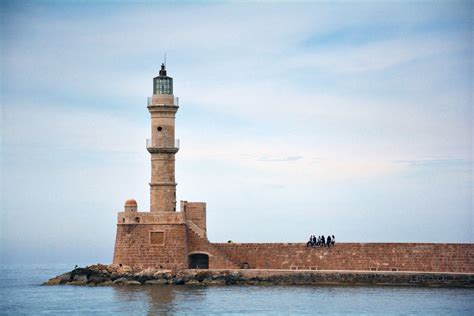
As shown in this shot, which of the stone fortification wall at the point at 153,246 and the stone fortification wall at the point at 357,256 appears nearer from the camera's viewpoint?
the stone fortification wall at the point at 357,256

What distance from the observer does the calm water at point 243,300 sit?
124ft

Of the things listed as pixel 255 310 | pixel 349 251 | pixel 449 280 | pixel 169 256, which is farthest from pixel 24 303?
pixel 449 280

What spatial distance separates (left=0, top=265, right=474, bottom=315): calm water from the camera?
124 feet

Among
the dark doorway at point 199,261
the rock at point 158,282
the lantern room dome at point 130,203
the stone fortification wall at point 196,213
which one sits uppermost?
the lantern room dome at point 130,203

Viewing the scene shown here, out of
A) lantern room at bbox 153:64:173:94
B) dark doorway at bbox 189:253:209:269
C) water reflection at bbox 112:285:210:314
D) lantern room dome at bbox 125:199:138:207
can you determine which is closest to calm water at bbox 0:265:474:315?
water reflection at bbox 112:285:210:314

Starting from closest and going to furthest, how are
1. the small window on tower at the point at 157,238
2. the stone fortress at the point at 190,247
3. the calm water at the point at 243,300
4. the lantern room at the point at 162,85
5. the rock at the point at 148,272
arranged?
the calm water at the point at 243,300 < the stone fortress at the point at 190,247 < the rock at the point at 148,272 < the small window on tower at the point at 157,238 < the lantern room at the point at 162,85

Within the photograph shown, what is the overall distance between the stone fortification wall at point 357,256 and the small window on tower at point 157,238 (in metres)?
2.29

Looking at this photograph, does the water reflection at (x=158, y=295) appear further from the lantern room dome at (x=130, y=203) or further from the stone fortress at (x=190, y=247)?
the lantern room dome at (x=130, y=203)

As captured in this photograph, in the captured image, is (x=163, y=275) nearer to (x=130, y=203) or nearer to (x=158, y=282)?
(x=158, y=282)

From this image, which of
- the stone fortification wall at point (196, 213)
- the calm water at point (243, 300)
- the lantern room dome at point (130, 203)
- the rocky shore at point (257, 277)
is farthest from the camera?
the stone fortification wall at point (196, 213)

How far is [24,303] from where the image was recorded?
42906mm

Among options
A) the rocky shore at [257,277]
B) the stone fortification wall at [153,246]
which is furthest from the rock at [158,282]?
the stone fortification wall at [153,246]

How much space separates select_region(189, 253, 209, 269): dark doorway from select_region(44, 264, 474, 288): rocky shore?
1979mm

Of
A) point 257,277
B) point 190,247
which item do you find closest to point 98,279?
point 190,247
